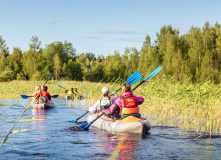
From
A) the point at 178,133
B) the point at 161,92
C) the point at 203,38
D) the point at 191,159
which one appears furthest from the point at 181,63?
the point at 191,159

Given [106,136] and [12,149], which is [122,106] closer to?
[106,136]

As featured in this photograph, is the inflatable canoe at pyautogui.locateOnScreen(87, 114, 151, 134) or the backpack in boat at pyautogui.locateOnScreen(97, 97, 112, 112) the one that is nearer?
the inflatable canoe at pyautogui.locateOnScreen(87, 114, 151, 134)

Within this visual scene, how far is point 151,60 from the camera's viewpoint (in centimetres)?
4491

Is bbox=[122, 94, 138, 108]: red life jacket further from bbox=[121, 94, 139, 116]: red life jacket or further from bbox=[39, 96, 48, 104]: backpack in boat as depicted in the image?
bbox=[39, 96, 48, 104]: backpack in boat

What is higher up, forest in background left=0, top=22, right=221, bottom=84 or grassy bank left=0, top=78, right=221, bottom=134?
forest in background left=0, top=22, right=221, bottom=84

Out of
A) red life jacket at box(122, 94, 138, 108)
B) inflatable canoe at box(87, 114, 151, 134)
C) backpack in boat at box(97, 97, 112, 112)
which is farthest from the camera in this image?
backpack in boat at box(97, 97, 112, 112)

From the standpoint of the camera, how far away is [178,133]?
7223 mm

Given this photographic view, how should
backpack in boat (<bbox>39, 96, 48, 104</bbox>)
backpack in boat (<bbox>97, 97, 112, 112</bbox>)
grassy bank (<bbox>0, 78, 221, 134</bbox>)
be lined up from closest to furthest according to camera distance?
1. grassy bank (<bbox>0, 78, 221, 134</bbox>)
2. backpack in boat (<bbox>97, 97, 112, 112</bbox>)
3. backpack in boat (<bbox>39, 96, 48, 104</bbox>)

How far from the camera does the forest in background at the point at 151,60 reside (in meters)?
35.6

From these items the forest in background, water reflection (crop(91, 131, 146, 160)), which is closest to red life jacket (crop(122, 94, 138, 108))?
water reflection (crop(91, 131, 146, 160))

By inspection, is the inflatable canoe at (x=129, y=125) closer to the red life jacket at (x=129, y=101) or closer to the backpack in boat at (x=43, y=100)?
the red life jacket at (x=129, y=101)

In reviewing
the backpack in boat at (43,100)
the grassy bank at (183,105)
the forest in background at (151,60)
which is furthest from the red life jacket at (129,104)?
the forest in background at (151,60)

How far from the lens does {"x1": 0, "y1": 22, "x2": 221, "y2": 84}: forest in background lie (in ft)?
117

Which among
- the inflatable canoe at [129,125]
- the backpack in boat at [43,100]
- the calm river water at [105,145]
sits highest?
the backpack in boat at [43,100]
